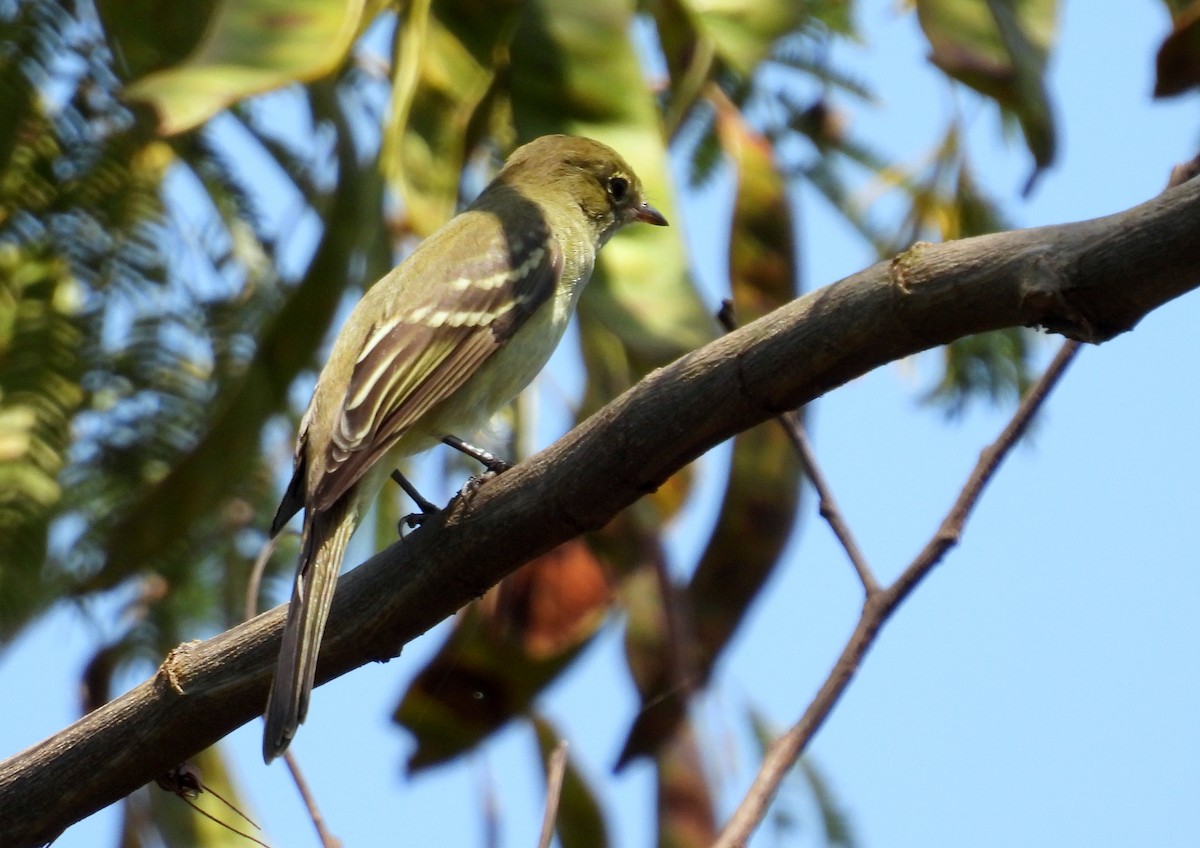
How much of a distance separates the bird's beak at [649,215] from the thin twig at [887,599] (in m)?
1.82

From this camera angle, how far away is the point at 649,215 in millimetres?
4707

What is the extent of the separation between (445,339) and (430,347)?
0.06m

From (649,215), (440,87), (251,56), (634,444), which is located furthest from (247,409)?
(634,444)

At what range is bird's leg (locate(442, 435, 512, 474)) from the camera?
3.94 m

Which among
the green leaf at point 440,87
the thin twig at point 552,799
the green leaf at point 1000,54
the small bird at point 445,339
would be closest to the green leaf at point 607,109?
the green leaf at point 440,87

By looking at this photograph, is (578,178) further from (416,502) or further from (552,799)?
(552,799)

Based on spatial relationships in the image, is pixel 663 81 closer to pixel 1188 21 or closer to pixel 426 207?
pixel 426 207

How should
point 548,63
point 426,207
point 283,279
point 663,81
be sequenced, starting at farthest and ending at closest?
1. point 663,81
2. point 283,279
3. point 426,207
4. point 548,63

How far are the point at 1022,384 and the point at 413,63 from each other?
6.58 feet

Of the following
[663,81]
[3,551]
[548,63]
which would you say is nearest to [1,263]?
[3,551]

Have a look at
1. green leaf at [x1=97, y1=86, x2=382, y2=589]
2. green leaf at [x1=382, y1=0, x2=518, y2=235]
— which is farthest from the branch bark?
green leaf at [x1=382, y1=0, x2=518, y2=235]

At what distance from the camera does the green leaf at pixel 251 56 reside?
10.5 feet

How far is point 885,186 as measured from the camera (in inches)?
201

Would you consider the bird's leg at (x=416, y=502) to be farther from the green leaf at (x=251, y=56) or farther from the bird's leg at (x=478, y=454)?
the green leaf at (x=251, y=56)
